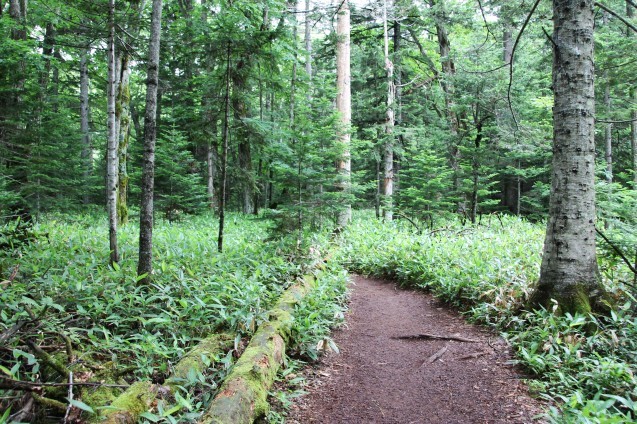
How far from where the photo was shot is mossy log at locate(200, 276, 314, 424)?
2809 mm

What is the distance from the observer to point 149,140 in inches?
193

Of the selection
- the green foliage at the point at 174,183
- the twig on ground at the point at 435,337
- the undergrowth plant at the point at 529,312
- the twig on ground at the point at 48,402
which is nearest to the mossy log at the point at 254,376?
the twig on ground at the point at 48,402

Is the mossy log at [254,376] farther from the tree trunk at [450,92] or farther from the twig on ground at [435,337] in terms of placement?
the tree trunk at [450,92]

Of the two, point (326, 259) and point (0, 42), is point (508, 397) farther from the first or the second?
point (0, 42)

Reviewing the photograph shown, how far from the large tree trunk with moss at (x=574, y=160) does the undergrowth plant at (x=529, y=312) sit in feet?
1.31

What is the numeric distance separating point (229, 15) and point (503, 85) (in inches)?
341

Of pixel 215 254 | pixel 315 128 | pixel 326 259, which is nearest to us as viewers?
pixel 215 254

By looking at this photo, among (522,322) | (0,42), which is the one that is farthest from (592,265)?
(0,42)

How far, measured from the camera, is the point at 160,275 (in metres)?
5.47

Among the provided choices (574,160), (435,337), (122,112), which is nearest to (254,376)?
(435,337)

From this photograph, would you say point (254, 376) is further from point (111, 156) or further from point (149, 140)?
point (111, 156)

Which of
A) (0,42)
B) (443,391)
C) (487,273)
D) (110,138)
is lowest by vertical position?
(443,391)

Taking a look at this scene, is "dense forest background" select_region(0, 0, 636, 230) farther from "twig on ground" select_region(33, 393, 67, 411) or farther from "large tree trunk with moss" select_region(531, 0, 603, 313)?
"twig on ground" select_region(33, 393, 67, 411)

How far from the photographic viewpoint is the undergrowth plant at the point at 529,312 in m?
3.29
